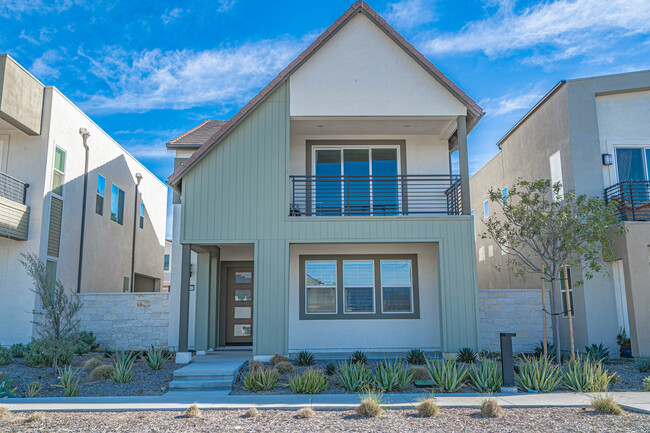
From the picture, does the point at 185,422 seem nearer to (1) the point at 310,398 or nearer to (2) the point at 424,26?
(1) the point at 310,398

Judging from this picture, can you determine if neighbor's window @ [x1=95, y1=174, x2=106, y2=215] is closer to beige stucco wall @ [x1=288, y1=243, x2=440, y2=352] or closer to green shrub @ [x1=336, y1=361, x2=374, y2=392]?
beige stucco wall @ [x1=288, y1=243, x2=440, y2=352]

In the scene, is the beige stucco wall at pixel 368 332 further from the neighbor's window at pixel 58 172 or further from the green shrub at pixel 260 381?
the neighbor's window at pixel 58 172

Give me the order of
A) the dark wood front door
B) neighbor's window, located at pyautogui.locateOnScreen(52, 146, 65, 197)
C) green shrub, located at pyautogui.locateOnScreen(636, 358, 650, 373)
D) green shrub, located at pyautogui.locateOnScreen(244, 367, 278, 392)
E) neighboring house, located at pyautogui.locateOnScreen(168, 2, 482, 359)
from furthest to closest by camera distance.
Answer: the dark wood front door
neighbor's window, located at pyautogui.locateOnScreen(52, 146, 65, 197)
neighboring house, located at pyautogui.locateOnScreen(168, 2, 482, 359)
green shrub, located at pyautogui.locateOnScreen(636, 358, 650, 373)
green shrub, located at pyautogui.locateOnScreen(244, 367, 278, 392)

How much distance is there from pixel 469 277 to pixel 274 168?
5.44 meters

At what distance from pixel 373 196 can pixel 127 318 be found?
7.68m

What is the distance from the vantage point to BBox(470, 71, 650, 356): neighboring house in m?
12.6

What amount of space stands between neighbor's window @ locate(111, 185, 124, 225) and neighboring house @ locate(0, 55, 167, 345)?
4cm

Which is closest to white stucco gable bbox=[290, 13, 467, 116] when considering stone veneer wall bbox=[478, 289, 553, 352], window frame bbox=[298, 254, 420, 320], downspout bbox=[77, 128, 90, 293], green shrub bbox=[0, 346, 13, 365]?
window frame bbox=[298, 254, 420, 320]

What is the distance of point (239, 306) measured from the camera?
49.2 ft

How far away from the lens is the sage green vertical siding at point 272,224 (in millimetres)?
12125

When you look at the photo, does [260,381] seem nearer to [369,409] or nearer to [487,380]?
[369,409]

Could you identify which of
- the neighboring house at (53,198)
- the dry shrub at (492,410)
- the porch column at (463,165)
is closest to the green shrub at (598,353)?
the porch column at (463,165)

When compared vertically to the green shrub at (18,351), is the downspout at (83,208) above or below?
above

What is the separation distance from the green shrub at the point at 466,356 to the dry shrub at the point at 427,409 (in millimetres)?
4515
